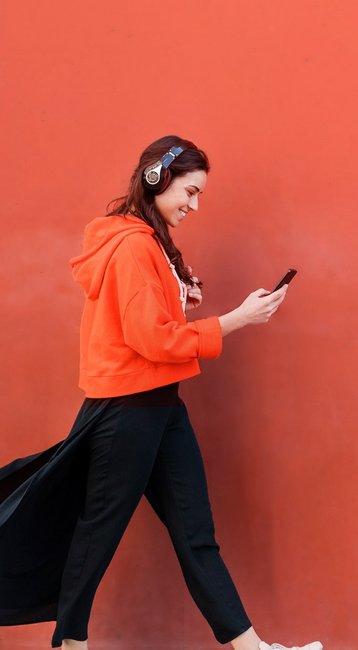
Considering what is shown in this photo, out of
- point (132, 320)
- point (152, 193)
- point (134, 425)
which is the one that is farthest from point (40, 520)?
point (152, 193)

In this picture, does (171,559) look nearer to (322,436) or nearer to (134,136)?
(322,436)

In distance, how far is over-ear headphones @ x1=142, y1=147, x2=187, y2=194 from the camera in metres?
2.94

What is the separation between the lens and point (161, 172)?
116 inches

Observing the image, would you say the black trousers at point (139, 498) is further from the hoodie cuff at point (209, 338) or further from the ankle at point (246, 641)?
the hoodie cuff at point (209, 338)

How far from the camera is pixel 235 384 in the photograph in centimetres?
335

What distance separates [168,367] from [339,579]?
2.97ft

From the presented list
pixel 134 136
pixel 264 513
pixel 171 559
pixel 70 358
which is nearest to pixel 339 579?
pixel 264 513

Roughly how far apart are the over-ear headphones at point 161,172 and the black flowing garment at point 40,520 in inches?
24.8

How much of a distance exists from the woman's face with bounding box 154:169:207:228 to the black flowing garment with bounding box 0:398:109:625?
582 mm

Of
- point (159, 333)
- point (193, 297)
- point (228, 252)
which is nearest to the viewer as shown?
point (159, 333)

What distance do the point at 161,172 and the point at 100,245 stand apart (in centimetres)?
27

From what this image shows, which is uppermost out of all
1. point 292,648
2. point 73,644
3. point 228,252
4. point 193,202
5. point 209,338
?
point 193,202

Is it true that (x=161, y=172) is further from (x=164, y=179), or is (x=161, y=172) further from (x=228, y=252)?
(x=228, y=252)

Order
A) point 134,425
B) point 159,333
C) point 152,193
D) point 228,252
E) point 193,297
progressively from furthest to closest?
point 228,252
point 193,297
point 152,193
point 134,425
point 159,333
